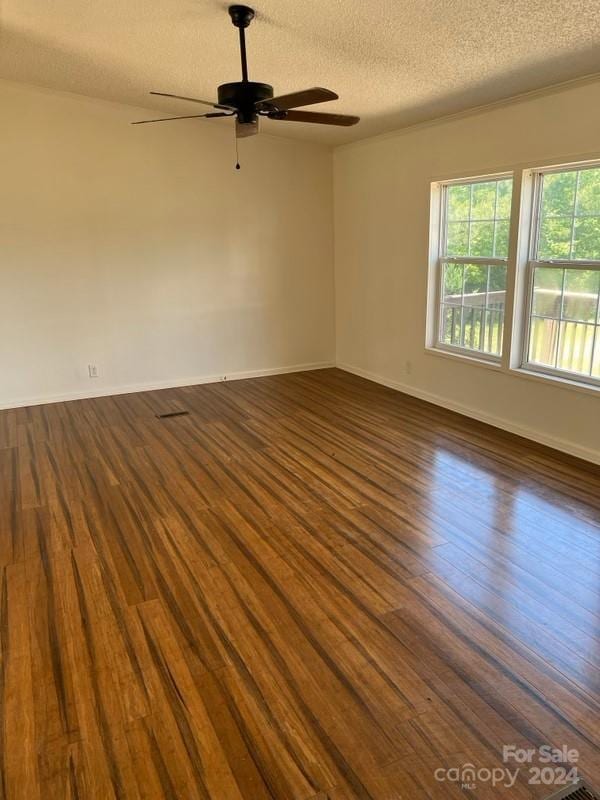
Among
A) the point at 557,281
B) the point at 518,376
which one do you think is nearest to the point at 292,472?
the point at 518,376

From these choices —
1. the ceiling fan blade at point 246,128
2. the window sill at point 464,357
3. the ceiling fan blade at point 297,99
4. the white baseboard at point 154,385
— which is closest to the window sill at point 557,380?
the window sill at point 464,357

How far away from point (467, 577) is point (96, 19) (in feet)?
12.7

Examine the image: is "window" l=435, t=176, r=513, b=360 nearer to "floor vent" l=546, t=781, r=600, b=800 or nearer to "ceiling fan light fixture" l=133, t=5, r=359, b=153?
"ceiling fan light fixture" l=133, t=5, r=359, b=153

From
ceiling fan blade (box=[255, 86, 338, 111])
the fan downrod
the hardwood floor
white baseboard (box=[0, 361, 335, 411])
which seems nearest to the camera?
the hardwood floor

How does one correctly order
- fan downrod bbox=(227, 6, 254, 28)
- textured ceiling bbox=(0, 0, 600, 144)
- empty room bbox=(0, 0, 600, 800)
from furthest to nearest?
fan downrod bbox=(227, 6, 254, 28) < textured ceiling bbox=(0, 0, 600, 144) < empty room bbox=(0, 0, 600, 800)

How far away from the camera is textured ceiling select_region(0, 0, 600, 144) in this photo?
2.88 metres

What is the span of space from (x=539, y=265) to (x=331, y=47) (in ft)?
7.00

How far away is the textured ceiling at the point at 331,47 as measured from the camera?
9.46 ft

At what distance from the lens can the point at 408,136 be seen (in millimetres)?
5184

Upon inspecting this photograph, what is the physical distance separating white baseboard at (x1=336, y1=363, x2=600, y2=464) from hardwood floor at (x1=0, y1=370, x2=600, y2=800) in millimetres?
122

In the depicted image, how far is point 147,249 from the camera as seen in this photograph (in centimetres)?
573

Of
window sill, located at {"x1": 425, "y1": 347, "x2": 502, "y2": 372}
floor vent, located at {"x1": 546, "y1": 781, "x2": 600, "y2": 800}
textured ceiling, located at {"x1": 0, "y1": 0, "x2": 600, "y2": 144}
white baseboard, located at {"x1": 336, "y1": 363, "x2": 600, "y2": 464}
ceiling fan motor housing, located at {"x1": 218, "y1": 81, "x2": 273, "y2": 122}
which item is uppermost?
textured ceiling, located at {"x1": 0, "y1": 0, "x2": 600, "y2": 144}

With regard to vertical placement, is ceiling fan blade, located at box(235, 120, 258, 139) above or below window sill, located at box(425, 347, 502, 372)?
above

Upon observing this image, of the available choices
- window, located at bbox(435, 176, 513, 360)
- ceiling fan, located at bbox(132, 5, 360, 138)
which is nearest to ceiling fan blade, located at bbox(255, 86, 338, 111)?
ceiling fan, located at bbox(132, 5, 360, 138)
